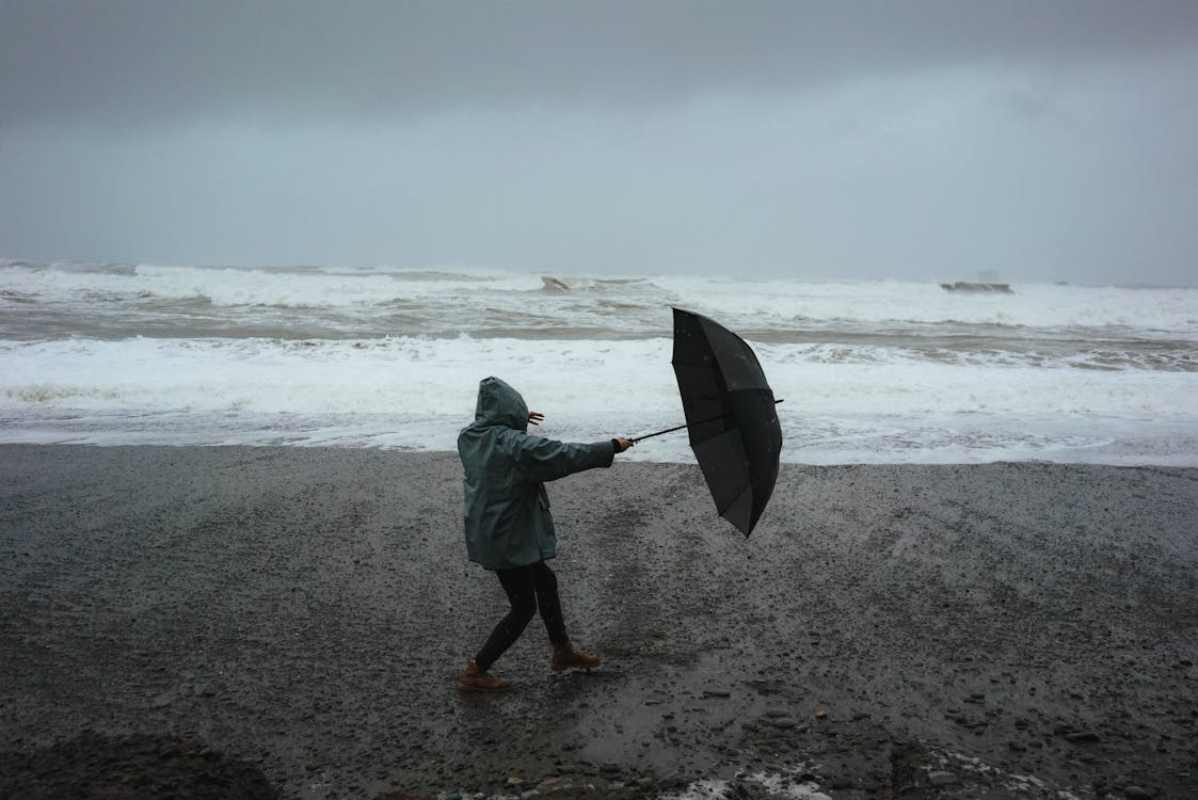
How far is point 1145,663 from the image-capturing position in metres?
4.45

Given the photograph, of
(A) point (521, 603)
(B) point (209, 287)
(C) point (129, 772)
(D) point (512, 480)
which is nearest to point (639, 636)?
(A) point (521, 603)

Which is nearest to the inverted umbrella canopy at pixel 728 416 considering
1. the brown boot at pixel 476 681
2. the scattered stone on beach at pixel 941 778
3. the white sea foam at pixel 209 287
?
the scattered stone on beach at pixel 941 778

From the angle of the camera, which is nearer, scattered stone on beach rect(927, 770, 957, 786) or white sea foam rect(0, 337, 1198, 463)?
scattered stone on beach rect(927, 770, 957, 786)

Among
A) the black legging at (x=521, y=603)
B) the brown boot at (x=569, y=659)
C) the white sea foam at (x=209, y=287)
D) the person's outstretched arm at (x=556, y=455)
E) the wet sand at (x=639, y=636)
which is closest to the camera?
the wet sand at (x=639, y=636)

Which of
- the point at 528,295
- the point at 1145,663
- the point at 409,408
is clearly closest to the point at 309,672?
the point at 1145,663

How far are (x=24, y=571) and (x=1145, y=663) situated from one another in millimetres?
6575

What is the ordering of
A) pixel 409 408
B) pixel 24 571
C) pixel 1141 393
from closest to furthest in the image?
pixel 24 571
pixel 409 408
pixel 1141 393

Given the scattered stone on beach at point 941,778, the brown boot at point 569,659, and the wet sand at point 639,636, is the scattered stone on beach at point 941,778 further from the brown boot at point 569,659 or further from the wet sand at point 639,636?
the brown boot at point 569,659

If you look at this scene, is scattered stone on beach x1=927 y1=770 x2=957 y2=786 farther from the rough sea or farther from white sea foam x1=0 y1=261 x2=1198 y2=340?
white sea foam x1=0 y1=261 x2=1198 y2=340

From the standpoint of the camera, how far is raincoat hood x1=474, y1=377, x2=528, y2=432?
386 cm

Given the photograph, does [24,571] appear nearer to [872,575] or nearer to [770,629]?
[770,629]

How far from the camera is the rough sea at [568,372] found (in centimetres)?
980

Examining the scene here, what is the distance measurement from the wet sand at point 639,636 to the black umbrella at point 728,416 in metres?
1.00

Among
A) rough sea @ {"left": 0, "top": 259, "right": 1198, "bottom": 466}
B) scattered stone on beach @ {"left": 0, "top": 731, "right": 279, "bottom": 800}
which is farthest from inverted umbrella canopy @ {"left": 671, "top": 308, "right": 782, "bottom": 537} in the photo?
rough sea @ {"left": 0, "top": 259, "right": 1198, "bottom": 466}
